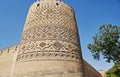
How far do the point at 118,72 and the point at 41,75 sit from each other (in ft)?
20.7

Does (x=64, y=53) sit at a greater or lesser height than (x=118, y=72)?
greater

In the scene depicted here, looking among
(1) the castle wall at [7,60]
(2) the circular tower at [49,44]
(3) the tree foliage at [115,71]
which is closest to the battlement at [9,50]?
(1) the castle wall at [7,60]

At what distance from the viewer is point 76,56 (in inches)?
245

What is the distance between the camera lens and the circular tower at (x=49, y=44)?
576 centimetres

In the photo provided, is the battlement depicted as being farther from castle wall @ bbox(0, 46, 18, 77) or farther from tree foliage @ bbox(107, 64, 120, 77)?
tree foliage @ bbox(107, 64, 120, 77)

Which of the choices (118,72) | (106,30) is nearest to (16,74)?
(118,72)

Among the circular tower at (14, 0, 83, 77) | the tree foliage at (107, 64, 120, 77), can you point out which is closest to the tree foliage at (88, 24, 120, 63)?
the tree foliage at (107, 64, 120, 77)

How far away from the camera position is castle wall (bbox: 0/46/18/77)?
10.2m

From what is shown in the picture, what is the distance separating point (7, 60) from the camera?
10.5 metres

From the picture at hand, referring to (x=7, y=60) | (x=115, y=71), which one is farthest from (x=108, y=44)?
(x=7, y=60)

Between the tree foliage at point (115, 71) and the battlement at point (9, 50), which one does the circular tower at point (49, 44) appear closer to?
the battlement at point (9, 50)

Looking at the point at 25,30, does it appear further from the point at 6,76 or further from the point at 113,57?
the point at 113,57

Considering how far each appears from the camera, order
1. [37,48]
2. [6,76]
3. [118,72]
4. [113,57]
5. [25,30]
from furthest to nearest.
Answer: [113,57], [118,72], [6,76], [25,30], [37,48]

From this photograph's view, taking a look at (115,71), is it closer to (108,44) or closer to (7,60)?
(108,44)
